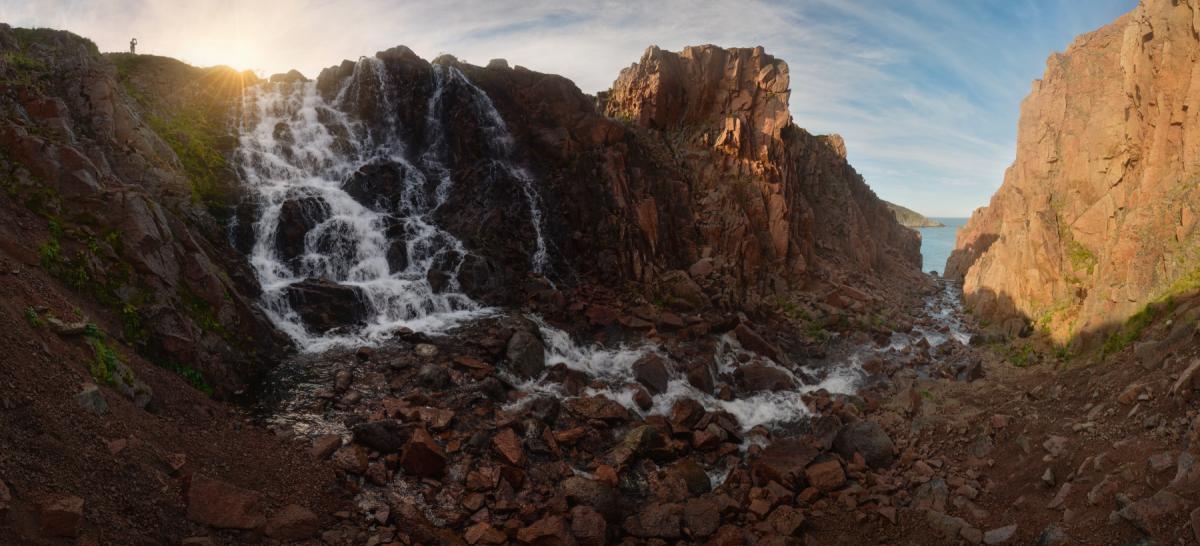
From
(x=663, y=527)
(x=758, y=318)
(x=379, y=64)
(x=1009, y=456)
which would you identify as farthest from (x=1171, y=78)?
(x=379, y=64)

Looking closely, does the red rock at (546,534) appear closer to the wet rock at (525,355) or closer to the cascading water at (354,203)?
the wet rock at (525,355)

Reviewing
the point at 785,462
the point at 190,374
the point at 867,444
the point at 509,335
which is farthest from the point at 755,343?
the point at 190,374

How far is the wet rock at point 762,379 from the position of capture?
67.3 ft

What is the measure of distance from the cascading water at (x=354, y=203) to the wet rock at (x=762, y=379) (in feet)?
36.5

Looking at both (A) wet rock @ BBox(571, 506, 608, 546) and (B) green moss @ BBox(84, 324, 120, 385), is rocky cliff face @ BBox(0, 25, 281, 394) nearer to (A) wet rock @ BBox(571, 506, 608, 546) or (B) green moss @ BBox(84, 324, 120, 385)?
(B) green moss @ BBox(84, 324, 120, 385)

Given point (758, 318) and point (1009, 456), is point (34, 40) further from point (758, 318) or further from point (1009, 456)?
point (1009, 456)

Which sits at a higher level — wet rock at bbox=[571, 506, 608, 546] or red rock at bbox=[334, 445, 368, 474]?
red rock at bbox=[334, 445, 368, 474]

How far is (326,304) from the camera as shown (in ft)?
68.8

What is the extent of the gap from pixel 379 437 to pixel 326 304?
949 cm

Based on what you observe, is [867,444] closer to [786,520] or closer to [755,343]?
[786,520]

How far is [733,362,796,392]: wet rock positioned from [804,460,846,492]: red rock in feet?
22.1

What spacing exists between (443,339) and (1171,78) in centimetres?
2485

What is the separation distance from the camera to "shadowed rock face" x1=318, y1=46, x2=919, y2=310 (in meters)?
28.8

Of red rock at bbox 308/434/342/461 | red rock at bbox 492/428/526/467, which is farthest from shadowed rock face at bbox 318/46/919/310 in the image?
red rock at bbox 308/434/342/461
